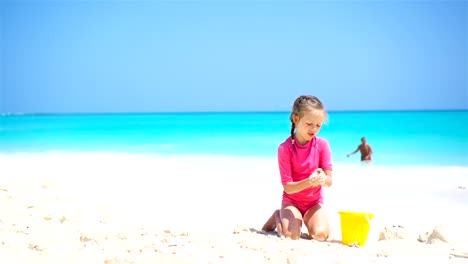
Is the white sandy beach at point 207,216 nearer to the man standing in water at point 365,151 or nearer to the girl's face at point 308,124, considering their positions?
the girl's face at point 308,124

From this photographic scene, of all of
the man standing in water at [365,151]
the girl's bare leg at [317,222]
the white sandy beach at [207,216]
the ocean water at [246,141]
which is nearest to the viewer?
the white sandy beach at [207,216]

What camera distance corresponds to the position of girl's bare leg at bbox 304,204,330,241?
3.90 metres

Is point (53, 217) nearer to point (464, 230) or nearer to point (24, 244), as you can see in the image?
point (24, 244)

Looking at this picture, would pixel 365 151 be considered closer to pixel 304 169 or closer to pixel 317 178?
pixel 304 169

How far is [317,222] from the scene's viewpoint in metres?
3.98

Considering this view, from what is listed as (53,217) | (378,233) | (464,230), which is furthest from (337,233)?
(53,217)

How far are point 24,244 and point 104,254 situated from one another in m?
0.60

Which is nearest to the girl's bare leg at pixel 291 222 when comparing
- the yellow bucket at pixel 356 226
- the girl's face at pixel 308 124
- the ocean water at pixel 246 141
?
the yellow bucket at pixel 356 226

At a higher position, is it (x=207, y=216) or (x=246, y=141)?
(x=246, y=141)

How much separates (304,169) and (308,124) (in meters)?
0.39

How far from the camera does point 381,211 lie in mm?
5520

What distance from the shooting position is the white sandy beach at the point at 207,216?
10.9 ft

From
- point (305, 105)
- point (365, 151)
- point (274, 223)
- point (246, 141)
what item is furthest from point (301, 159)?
point (246, 141)

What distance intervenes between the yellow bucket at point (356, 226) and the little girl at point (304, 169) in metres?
0.18
